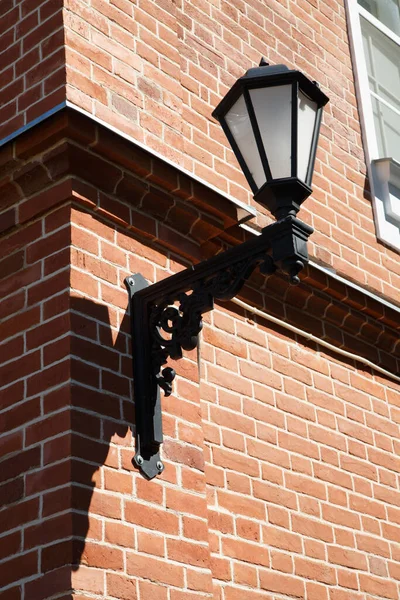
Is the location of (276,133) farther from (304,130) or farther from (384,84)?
(384,84)

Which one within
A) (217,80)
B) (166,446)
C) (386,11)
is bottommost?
(166,446)

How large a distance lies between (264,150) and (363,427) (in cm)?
190

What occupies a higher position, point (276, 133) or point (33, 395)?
point (276, 133)

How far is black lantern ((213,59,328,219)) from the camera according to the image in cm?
345

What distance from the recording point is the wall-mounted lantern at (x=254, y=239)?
136 inches

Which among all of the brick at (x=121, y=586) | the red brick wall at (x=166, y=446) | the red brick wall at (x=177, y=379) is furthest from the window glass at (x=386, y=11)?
the brick at (x=121, y=586)

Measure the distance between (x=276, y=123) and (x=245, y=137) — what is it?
0.40ft

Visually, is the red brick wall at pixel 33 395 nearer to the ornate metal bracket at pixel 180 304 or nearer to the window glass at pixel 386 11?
the ornate metal bracket at pixel 180 304

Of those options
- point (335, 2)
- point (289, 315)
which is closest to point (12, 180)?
point (289, 315)

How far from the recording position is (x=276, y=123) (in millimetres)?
3475

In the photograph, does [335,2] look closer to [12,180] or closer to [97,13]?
[97,13]

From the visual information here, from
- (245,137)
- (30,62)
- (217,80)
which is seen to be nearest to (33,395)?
(245,137)

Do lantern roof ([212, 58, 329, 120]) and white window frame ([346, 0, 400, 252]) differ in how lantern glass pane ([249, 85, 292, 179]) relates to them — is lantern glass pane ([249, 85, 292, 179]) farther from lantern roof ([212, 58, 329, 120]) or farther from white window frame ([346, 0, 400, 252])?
white window frame ([346, 0, 400, 252])

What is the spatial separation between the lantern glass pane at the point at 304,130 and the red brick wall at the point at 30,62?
88cm
